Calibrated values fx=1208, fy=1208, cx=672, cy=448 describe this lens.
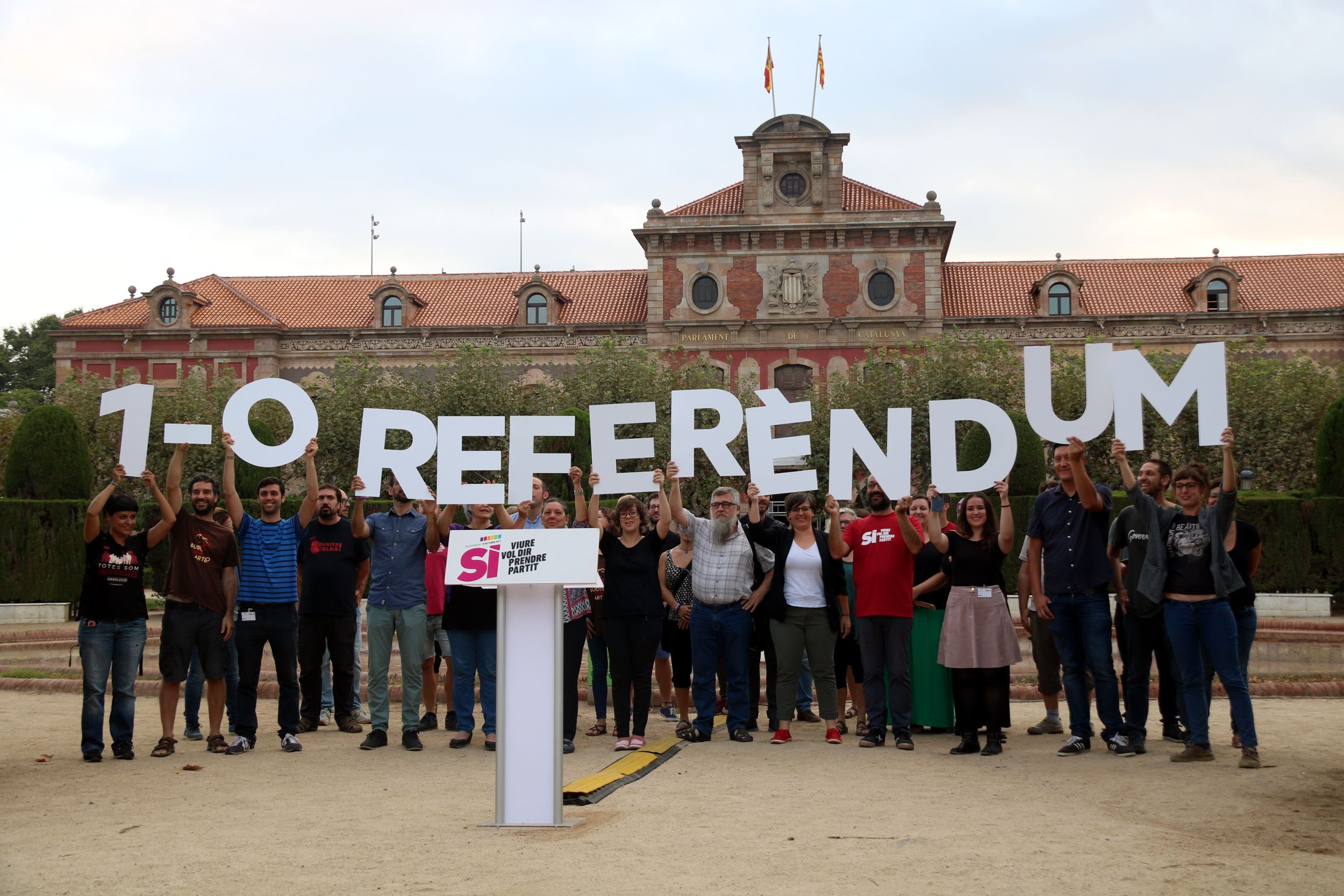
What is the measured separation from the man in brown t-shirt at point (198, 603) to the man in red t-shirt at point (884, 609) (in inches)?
165

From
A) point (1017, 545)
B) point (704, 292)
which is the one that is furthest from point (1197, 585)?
point (704, 292)

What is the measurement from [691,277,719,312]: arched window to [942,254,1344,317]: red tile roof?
7.81 metres

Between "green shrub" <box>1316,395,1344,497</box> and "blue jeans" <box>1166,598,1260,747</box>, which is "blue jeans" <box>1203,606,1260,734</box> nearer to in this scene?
"blue jeans" <box>1166,598,1260,747</box>

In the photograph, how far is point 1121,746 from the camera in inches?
308

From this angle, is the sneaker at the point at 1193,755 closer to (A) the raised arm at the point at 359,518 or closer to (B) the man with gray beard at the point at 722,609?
(B) the man with gray beard at the point at 722,609

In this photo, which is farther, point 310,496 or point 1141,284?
point 1141,284

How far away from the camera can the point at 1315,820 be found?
226 inches

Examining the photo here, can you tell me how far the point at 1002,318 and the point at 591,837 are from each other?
123 feet

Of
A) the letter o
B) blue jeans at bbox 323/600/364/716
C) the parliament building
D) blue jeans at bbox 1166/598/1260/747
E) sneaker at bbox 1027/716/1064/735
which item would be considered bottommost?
sneaker at bbox 1027/716/1064/735

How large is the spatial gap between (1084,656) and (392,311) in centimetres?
3796

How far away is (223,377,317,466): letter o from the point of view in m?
9.09

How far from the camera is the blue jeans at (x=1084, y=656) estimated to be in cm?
786

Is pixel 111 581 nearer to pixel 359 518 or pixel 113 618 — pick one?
pixel 113 618

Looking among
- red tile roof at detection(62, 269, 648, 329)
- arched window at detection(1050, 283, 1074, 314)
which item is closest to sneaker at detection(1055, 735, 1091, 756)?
red tile roof at detection(62, 269, 648, 329)
